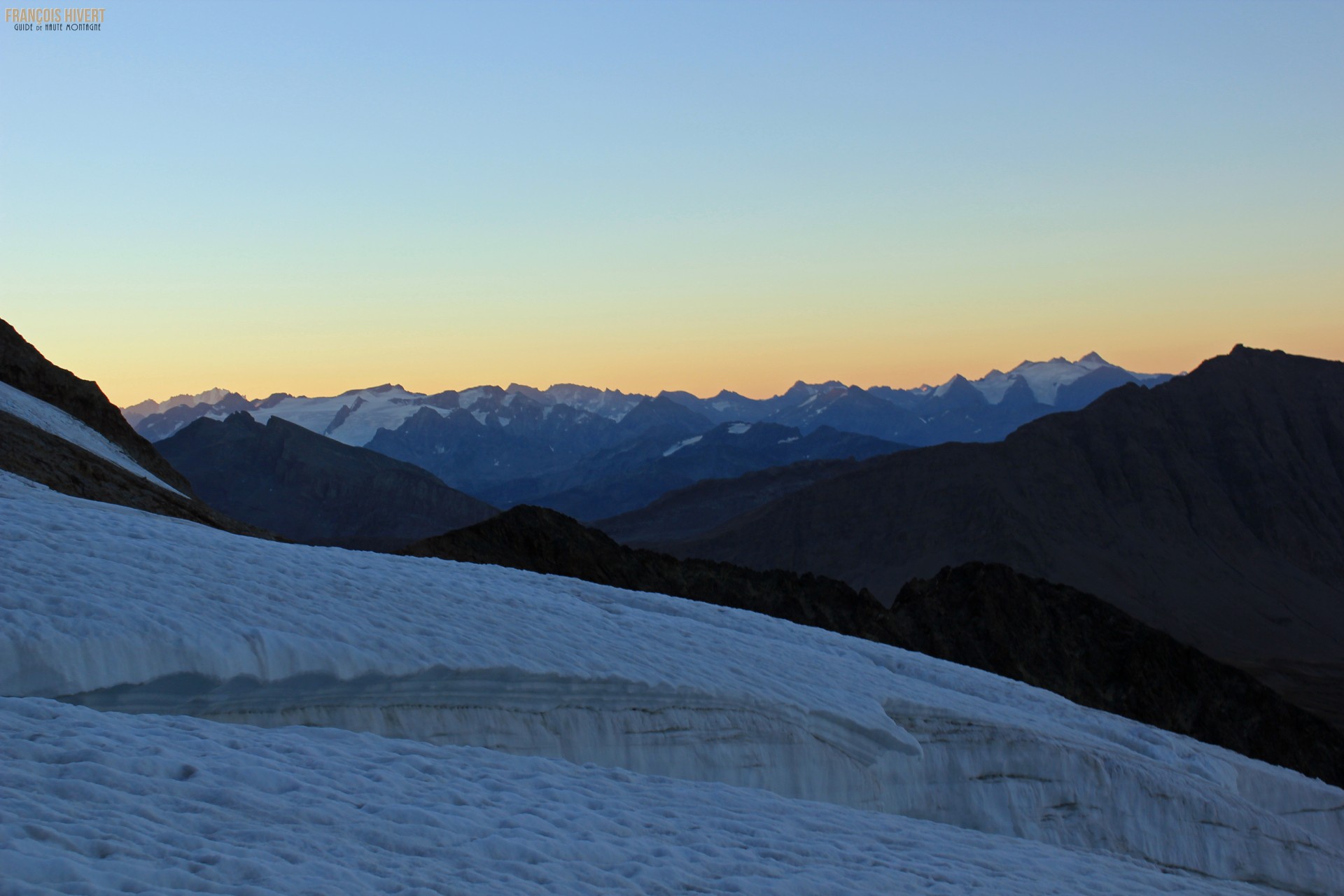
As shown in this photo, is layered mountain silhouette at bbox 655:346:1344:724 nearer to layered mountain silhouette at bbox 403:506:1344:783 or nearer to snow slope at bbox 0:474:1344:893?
layered mountain silhouette at bbox 403:506:1344:783

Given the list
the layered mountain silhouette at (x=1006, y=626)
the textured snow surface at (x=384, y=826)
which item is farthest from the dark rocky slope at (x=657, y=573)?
the textured snow surface at (x=384, y=826)

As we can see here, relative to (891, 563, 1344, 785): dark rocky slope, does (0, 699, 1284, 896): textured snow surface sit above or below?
above

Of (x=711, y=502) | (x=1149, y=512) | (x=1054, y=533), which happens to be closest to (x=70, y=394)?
(x=1054, y=533)

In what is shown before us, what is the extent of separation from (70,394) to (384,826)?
38.9m

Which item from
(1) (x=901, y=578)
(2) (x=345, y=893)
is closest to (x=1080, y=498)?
(1) (x=901, y=578)

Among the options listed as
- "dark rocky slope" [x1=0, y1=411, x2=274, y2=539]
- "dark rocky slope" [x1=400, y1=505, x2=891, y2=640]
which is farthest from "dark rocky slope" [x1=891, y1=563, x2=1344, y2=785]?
"dark rocky slope" [x1=0, y1=411, x2=274, y2=539]

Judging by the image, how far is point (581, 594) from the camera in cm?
1653

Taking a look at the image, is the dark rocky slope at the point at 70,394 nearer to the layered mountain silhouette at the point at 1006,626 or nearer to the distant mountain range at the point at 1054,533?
the distant mountain range at the point at 1054,533

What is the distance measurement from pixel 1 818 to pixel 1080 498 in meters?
81.8

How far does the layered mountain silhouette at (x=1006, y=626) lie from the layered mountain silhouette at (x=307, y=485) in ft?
271

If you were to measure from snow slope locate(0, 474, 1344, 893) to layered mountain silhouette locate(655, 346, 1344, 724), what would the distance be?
174 feet

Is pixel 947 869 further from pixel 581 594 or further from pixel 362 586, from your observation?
pixel 581 594

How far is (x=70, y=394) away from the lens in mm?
39969

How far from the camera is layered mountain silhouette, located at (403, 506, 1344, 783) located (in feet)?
116
